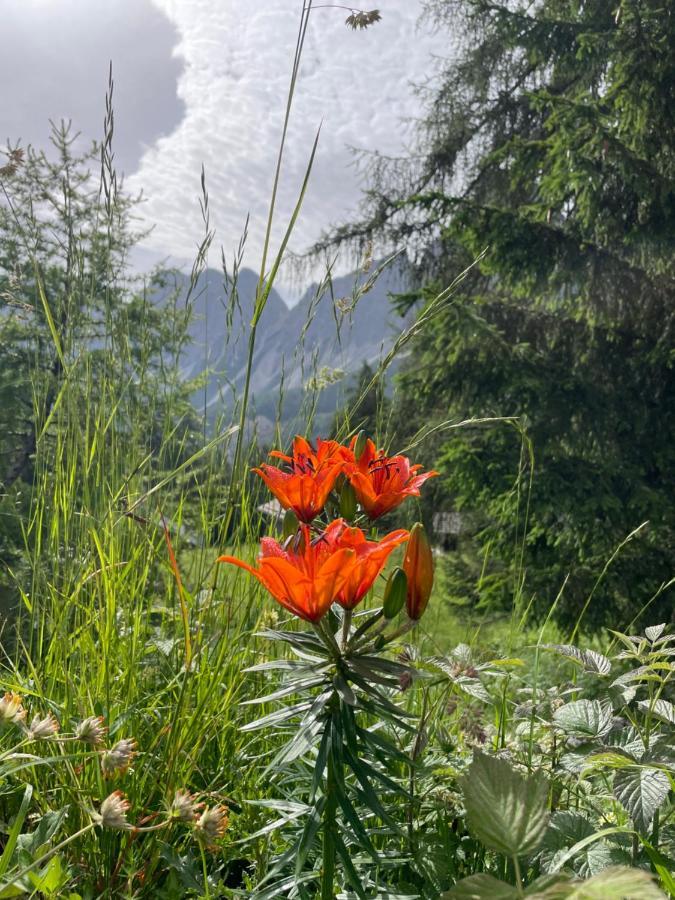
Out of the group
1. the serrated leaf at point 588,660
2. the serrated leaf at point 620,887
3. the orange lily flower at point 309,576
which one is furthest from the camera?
the serrated leaf at point 588,660

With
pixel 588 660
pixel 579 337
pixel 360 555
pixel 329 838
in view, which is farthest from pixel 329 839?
pixel 579 337

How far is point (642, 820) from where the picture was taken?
72cm

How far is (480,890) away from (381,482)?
19.3 inches

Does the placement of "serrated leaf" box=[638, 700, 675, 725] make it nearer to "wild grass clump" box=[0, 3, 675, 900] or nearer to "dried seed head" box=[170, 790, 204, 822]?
"wild grass clump" box=[0, 3, 675, 900]

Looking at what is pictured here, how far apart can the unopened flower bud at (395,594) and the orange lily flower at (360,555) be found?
0.10 feet

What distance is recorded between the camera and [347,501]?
2.84 feet

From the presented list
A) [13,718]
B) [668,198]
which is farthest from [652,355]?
[13,718]

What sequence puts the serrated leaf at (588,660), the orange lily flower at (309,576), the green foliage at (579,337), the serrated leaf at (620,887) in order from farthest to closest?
Result: the green foliage at (579,337) < the serrated leaf at (588,660) < the orange lily flower at (309,576) < the serrated leaf at (620,887)

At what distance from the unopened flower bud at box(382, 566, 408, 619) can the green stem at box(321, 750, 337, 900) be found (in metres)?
0.17

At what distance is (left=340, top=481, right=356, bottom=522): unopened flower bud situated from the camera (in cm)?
86

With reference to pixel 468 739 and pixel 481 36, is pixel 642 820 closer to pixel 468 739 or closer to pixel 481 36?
pixel 468 739

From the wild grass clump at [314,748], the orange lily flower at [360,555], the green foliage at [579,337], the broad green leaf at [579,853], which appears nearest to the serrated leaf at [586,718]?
the wild grass clump at [314,748]

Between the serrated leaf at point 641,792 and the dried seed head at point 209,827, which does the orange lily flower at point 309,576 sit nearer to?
the dried seed head at point 209,827

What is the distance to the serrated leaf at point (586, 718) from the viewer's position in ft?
2.84
